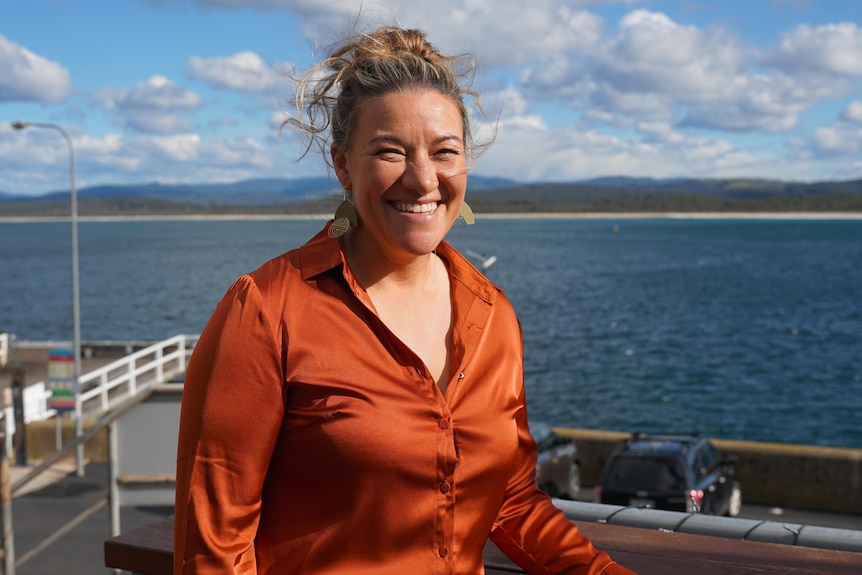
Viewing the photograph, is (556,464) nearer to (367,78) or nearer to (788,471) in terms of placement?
(788,471)

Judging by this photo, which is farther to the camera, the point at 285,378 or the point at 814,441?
the point at 814,441

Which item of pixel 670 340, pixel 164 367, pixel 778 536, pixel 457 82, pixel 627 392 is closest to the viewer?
pixel 457 82

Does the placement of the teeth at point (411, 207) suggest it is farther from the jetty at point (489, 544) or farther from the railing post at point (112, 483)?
the railing post at point (112, 483)

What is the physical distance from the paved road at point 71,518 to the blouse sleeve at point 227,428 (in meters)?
9.78

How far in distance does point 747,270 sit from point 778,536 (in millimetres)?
105261

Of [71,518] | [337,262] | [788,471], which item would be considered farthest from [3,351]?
[337,262]

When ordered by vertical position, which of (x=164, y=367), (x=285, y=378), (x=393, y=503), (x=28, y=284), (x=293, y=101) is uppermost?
(x=293, y=101)

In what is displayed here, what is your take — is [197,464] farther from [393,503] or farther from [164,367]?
[164,367]

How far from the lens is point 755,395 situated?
36750mm

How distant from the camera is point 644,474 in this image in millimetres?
12945

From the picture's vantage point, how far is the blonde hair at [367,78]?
205 cm

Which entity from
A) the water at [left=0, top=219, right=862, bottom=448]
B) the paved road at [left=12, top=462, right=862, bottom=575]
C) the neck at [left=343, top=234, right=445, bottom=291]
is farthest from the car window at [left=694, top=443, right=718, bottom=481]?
the neck at [left=343, top=234, right=445, bottom=291]

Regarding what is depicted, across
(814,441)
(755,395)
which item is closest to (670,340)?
(755,395)

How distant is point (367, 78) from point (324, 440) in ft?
2.54
